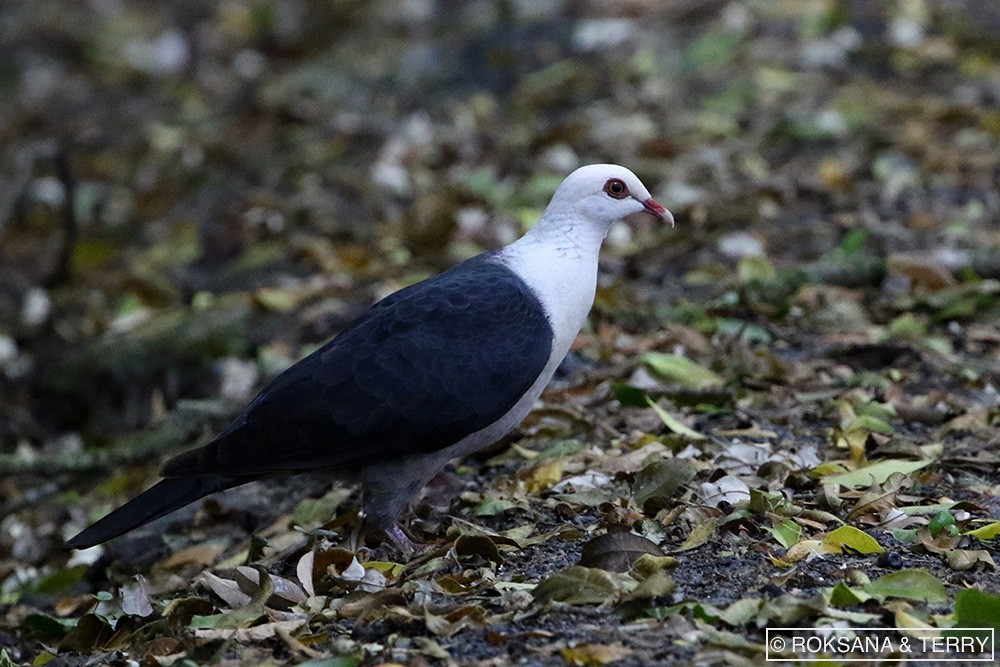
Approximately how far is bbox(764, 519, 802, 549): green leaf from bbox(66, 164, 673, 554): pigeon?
0.98 metres

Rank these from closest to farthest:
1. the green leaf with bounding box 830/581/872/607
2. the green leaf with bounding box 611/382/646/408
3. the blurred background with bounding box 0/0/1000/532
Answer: the green leaf with bounding box 830/581/872/607, the green leaf with bounding box 611/382/646/408, the blurred background with bounding box 0/0/1000/532

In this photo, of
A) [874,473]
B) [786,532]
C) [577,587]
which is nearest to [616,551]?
[577,587]

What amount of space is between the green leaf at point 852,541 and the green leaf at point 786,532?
9 centimetres

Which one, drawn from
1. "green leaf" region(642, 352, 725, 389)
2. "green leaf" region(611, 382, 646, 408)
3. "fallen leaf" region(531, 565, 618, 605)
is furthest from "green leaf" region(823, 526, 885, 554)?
"green leaf" region(642, 352, 725, 389)

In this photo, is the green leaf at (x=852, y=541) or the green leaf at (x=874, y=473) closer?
the green leaf at (x=852, y=541)

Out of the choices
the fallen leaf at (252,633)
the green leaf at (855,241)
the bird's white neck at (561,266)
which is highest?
the bird's white neck at (561,266)

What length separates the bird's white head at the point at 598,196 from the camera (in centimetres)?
491

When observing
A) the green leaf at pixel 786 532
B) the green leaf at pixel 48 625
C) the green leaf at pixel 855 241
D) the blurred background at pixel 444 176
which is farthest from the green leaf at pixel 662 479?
the green leaf at pixel 855 241

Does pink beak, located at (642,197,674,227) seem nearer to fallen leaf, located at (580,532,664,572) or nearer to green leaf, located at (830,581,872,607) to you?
fallen leaf, located at (580,532,664,572)

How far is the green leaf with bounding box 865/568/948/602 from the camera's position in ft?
11.4

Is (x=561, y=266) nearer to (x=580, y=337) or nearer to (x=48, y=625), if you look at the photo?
(x=580, y=337)

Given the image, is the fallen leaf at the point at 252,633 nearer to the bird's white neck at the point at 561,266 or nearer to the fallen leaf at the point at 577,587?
the fallen leaf at the point at 577,587

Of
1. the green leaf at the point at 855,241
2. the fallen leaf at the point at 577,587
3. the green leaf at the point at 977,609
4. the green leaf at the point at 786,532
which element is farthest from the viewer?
the green leaf at the point at 855,241

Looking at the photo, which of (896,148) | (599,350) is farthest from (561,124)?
(599,350)
